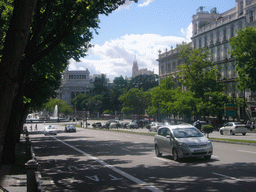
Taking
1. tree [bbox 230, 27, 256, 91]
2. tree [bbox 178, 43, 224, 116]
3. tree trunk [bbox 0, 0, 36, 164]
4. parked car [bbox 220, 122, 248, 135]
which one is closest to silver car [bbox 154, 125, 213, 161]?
tree trunk [bbox 0, 0, 36, 164]

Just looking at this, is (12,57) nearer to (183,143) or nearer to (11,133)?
(183,143)

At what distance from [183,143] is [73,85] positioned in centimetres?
17003

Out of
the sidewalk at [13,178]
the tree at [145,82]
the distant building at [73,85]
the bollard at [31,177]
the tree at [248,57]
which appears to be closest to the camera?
the bollard at [31,177]

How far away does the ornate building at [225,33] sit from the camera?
56.7m

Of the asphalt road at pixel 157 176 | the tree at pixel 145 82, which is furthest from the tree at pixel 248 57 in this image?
the tree at pixel 145 82

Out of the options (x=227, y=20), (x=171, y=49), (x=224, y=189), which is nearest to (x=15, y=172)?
(x=224, y=189)

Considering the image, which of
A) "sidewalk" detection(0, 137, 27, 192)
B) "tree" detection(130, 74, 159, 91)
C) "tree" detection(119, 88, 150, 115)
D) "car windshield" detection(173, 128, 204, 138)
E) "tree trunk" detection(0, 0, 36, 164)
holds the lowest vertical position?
"sidewalk" detection(0, 137, 27, 192)

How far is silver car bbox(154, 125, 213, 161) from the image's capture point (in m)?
14.2

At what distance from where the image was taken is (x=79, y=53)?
21.1m

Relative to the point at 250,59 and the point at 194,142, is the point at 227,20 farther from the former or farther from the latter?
the point at 194,142

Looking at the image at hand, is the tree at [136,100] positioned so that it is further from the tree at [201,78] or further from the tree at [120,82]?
the tree at [120,82]

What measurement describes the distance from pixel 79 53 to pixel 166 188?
13.6m

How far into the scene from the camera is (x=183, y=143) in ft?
47.0

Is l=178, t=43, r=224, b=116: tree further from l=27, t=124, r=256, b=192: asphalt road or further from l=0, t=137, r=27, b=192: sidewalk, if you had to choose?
l=0, t=137, r=27, b=192: sidewalk
